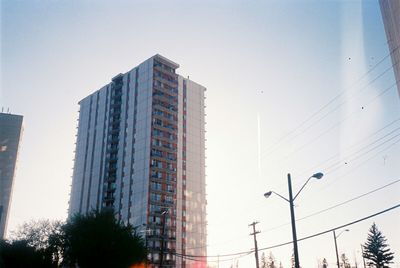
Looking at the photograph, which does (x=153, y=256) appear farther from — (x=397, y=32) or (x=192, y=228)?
(x=397, y=32)

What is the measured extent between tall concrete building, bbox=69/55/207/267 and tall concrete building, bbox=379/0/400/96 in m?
61.2

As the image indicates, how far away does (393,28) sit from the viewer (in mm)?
29453

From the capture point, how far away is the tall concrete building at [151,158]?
83.8 m

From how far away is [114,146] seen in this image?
9762cm


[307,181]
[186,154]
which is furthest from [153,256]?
[307,181]

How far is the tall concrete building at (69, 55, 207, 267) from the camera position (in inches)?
3297

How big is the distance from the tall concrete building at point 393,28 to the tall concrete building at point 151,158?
2409 inches

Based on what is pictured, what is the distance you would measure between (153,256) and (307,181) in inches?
2565

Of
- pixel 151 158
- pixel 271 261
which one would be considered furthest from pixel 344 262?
pixel 151 158

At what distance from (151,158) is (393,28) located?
6423 cm

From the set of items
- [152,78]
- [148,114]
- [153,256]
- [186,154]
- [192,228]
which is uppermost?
[152,78]

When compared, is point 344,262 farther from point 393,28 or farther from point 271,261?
point 393,28

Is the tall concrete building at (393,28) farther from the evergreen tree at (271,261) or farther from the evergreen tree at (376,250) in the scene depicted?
the evergreen tree at (271,261)

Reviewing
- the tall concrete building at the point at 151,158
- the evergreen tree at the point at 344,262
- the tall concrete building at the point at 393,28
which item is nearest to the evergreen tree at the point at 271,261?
the evergreen tree at the point at 344,262
